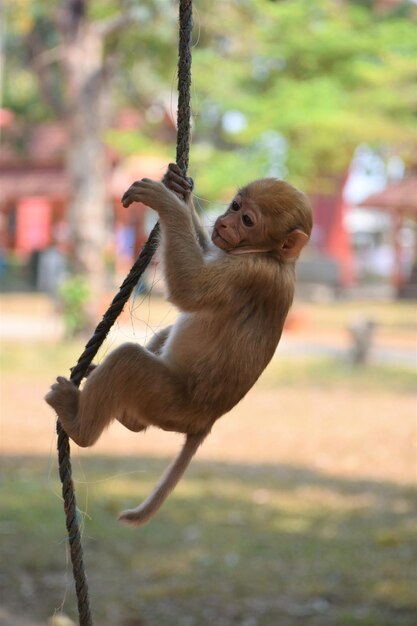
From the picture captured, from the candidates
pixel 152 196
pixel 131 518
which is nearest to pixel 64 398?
pixel 131 518

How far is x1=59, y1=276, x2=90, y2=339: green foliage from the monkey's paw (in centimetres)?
1505

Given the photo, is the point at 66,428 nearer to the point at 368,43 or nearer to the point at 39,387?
the point at 39,387

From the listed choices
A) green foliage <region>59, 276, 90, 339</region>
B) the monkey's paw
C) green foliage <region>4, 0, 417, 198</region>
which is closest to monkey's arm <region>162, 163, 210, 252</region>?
the monkey's paw

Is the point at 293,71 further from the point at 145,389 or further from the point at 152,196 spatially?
the point at 145,389

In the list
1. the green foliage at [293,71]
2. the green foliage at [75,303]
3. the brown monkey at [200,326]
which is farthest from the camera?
the green foliage at [293,71]

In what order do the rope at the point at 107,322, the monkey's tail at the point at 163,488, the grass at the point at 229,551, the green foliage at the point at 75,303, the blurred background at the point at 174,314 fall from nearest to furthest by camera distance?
1. the rope at the point at 107,322
2. the monkey's tail at the point at 163,488
3. the grass at the point at 229,551
4. the blurred background at the point at 174,314
5. the green foliage at the point at 75,303

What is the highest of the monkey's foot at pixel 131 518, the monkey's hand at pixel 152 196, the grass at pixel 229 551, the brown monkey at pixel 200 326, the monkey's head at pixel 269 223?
the monkey's hand at pixel 152 196

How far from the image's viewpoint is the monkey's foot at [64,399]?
221 centimetres

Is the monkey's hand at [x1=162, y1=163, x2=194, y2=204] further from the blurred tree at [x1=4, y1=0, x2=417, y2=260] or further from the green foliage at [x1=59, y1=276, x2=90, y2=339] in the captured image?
the green foliage at [x1=59, y1=276, x2=90, y2=339]

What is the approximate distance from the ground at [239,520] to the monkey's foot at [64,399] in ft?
0.66

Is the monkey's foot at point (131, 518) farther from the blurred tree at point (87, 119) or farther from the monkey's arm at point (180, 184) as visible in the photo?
the blurred tree at point (87, 119)

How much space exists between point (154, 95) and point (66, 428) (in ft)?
96.2

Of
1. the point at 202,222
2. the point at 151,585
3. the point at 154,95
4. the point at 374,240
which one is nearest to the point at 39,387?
the point at 151,585

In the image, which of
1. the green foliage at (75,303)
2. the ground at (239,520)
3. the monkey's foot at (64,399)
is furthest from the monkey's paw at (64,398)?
the green foliage at (75,303)
